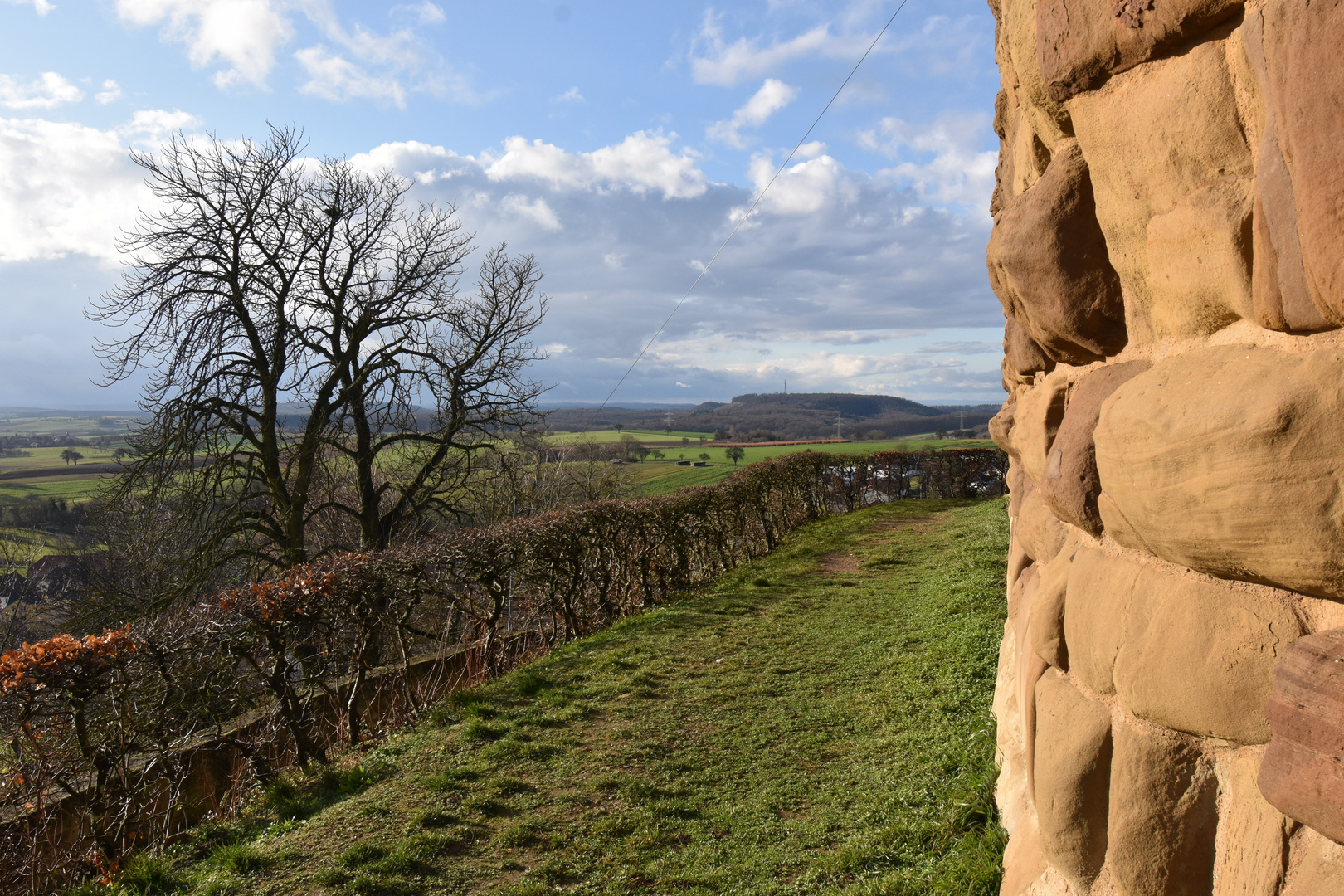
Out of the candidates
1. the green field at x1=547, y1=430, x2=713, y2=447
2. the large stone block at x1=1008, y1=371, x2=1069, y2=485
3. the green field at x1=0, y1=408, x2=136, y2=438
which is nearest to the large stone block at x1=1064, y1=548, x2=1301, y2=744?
the large stone block at x1=1008, y1=371, x2=1069, y2=485

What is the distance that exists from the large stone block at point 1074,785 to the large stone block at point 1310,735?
433mm

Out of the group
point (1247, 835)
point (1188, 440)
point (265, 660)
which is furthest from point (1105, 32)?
point (265, 660)

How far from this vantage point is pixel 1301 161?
2.93ft

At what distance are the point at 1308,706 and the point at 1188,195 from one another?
74cm

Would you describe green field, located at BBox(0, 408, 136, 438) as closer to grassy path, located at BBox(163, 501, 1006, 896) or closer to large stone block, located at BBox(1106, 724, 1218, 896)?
grassy path, located at BBox(163, 501, 1006, 896)

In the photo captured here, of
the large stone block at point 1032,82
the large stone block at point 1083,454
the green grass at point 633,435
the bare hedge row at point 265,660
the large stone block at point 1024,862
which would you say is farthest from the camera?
the green grass at point 633,435

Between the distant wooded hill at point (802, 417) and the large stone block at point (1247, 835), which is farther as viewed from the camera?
the distant wooded hill at point (802, 417)

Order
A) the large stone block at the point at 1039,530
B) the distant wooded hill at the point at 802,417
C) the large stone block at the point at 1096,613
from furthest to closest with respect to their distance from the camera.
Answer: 1. the distant wooded hill at the point at 802,417
2. the large stone block at the point at 1039,530
3. the large stone block at the point at 1096,613

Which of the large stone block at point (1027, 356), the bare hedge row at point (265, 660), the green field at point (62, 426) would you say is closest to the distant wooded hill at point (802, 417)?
the bare hedge row at point (265, 660)

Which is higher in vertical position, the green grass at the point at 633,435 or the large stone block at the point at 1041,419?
the large stone block at the point at 1041,419

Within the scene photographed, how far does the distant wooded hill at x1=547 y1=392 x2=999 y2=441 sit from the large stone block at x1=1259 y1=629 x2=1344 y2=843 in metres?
27.1

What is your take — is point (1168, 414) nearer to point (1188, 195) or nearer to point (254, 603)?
point (1188, 195)

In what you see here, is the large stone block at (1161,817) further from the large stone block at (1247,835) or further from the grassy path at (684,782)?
the grassy path at (684,782)

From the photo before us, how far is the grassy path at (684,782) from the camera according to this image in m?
3.31
